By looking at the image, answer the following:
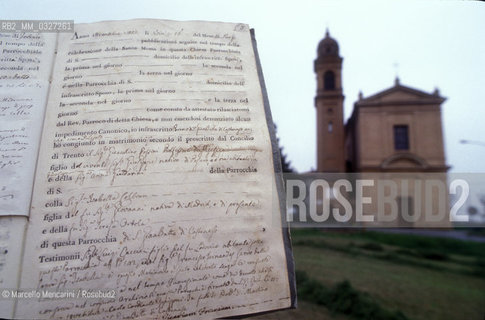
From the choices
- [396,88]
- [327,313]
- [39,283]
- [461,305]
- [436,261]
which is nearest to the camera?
[39,283]

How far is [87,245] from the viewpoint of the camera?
821mm

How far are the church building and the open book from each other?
18.4 m

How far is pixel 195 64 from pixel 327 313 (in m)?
4.74

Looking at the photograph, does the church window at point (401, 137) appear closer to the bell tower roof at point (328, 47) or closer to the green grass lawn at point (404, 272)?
the bell tower roof at point (328, 47)

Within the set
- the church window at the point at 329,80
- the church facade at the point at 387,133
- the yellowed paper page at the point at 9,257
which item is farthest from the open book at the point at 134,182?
the church window at the point at 329,80

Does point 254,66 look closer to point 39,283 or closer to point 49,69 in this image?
point 49,69

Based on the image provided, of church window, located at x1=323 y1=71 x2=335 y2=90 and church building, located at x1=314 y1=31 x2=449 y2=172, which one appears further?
church window, located at x1=323 y1=71 x2=335 y2=90

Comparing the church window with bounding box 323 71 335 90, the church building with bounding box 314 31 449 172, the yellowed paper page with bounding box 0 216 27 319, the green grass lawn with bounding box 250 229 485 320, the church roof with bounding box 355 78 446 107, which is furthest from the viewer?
the church window with bounding box 323 71 335 90

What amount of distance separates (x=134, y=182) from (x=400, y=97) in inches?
822

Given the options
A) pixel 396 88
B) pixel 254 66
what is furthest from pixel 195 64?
pixel 396 88

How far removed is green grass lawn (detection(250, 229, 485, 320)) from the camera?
16.3ft

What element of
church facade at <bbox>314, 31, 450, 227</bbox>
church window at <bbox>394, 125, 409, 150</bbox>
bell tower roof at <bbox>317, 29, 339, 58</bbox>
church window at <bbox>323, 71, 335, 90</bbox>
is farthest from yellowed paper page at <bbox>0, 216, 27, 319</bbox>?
bell tower roof at <bbox>317, 29, 339, 58</bbox>

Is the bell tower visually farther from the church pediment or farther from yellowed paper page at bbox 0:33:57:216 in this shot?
yellowed paper page at bbox 0:33:57:216

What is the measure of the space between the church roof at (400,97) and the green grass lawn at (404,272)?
9871mm
